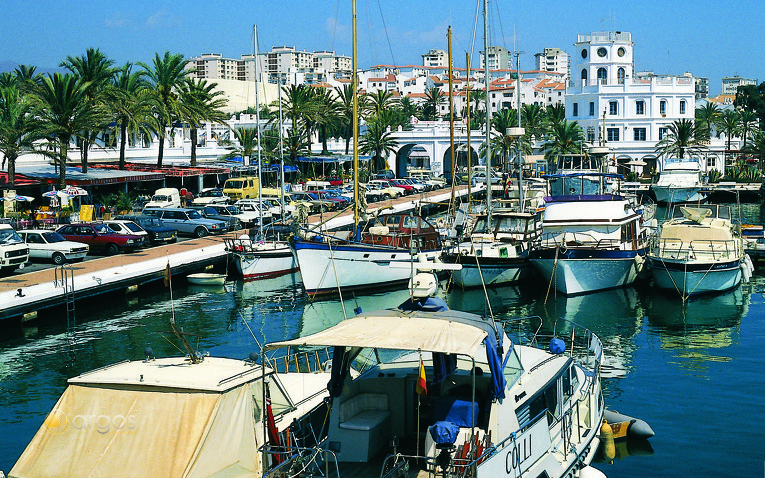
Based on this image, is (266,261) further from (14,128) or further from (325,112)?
(325,112)

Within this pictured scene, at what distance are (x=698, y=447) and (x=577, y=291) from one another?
16.3 meters

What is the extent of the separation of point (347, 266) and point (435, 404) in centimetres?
2200

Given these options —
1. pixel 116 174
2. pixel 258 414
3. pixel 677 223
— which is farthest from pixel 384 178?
pixel 258 414

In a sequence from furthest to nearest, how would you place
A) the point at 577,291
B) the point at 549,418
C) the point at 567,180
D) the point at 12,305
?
the point at 567,180 → the point at 577,291 → the point at 12,305 → the point at 549,418

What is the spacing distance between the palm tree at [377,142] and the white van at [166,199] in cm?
3257

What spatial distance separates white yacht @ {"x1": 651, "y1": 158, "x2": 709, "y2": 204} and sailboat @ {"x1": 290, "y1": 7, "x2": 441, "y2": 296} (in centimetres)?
3917

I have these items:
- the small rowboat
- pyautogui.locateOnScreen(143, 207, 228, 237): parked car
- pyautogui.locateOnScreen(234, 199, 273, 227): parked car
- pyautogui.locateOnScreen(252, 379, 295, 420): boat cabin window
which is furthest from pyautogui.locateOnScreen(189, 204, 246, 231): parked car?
pyautogui.locateOnScreen(252, 379, 295, 420): boat cabin window

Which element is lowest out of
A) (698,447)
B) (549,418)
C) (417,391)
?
(698,447)

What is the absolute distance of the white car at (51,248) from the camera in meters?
36.3

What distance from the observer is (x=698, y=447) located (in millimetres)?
17188

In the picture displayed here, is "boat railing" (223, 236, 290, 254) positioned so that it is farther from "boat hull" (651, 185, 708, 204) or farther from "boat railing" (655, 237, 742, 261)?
"boat hull" (651, 185, 708, 204)

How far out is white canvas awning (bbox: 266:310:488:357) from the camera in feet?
34.6

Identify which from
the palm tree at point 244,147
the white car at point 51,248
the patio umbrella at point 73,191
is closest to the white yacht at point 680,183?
the palm tree at point 244,147

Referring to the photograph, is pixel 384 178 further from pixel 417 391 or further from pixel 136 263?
pixel 417 391
